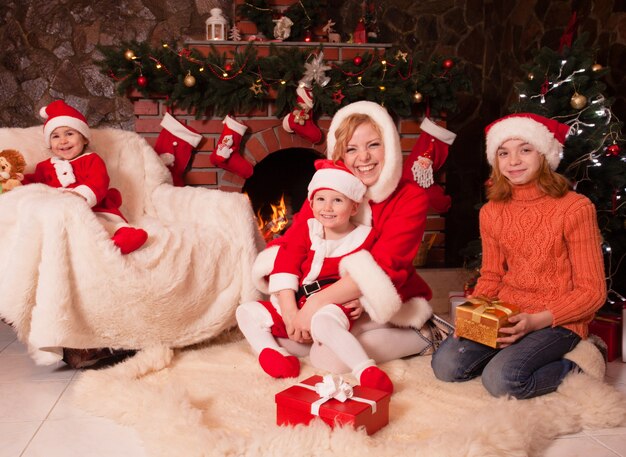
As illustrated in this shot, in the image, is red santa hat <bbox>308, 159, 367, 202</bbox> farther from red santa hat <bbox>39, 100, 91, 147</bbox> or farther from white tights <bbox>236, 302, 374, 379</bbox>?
red santa hat <bbox>39, 100, 91, 147</bbox>

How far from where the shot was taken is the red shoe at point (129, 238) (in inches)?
77.4

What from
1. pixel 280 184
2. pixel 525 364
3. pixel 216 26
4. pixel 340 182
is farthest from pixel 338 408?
pixel 216 26

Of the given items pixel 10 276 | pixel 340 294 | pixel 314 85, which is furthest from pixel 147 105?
pixel 340 294

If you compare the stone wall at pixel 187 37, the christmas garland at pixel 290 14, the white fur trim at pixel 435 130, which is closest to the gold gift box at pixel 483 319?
the white fur trim at pixel 435 130

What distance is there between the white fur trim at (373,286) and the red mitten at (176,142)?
1.51 metres

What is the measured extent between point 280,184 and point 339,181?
1.88 m

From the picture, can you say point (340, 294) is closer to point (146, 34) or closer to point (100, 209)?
point (100, 209)

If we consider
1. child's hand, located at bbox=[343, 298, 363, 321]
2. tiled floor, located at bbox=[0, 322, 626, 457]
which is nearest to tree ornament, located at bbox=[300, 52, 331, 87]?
child's hand, located at bbox=[343, 298, 363, 321]

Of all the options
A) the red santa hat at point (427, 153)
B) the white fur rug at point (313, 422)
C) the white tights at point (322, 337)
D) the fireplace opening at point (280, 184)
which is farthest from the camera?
the fireplace opening at point (280, 184)

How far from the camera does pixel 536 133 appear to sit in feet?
5.90

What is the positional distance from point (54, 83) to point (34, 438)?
2.97 m

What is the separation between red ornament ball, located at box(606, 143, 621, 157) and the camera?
2.17 m

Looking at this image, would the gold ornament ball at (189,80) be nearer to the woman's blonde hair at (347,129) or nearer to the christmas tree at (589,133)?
the woman's blonde hair at (347,129)

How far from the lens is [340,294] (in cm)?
185
